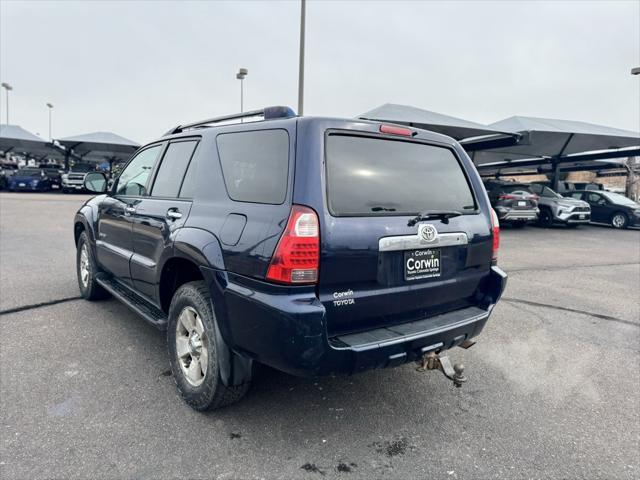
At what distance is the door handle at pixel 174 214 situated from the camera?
3059 millimetres

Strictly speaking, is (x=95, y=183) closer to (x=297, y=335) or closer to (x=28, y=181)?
(x=297, y=335)

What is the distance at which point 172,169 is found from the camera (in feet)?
11.5

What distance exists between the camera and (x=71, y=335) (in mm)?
4004

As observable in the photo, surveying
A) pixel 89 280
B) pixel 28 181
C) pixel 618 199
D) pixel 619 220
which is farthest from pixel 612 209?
pixel 28 181

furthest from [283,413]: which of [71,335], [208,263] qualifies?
[71,335]

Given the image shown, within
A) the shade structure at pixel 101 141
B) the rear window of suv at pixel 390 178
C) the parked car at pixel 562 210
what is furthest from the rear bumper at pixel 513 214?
the shade structure at pixel 101 141

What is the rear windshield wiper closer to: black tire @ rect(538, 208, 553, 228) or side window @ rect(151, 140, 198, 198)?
side window @ rect(151, 140, 198, 198)

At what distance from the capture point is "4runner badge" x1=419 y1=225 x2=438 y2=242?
263 centimetres

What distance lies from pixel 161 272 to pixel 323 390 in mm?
1451

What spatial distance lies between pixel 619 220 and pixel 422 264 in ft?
58.6

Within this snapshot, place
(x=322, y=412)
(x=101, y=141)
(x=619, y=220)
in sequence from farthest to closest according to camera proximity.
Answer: (x=101, y=141) → (x=619, y=220) → (x=322, y=412)

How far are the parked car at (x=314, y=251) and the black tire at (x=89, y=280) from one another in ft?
5.74

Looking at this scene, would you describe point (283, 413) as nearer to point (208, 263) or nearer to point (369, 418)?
point (369, 418)

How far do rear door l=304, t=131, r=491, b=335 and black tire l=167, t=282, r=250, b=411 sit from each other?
762 mm
